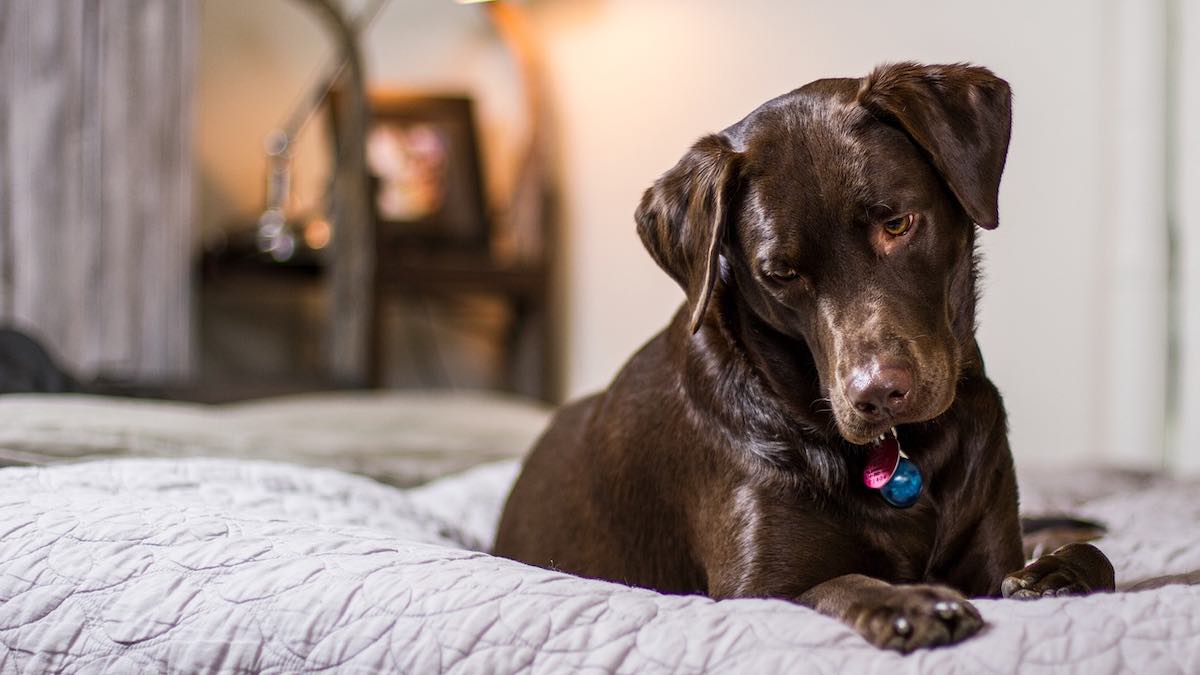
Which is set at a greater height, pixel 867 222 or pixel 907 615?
pixel 867 222

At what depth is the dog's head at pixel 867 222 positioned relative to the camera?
113 centimetres

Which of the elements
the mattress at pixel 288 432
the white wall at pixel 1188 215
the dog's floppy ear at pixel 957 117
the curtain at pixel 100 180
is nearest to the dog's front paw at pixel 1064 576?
the dog's floppy ear at pixel 957 117

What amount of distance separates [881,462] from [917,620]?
328mm

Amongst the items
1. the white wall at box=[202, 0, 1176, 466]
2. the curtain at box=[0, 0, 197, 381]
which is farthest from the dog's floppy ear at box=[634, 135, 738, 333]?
the curtain at box=[0, 0, 197, 381]

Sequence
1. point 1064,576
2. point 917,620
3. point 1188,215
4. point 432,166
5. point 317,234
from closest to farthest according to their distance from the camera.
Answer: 1. point 917,620
2. point 1064,576
3. point 1188,215
4. point 317,234
5. point 432,166

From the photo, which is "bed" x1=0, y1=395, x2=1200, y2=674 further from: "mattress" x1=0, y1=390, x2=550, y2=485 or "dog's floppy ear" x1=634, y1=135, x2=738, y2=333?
"dog's floppy ear" x1=634, y1=135, x2=738, y2=333

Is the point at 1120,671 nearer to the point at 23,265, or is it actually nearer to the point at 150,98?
the point at 23,265

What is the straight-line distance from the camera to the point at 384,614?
3.34ft

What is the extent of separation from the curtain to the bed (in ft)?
6.58

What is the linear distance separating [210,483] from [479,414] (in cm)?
155

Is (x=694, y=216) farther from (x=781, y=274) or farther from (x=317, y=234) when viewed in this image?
(x=317, y=234)

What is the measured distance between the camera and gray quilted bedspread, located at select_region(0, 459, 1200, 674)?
2.93 feet

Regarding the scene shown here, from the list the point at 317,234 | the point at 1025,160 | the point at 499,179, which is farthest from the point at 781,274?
the point at 499,179

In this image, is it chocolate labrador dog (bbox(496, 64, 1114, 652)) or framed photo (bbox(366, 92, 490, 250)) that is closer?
chocolate labrador dog (bbox(496, 64, 1114, 652))
